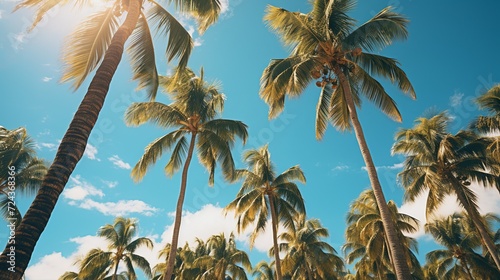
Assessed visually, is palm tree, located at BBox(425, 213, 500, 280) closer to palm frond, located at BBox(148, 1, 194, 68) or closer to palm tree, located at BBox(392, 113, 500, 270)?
palm tree, located at BBox(392, 113, 500, 270)

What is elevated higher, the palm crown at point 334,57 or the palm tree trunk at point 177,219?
the palm crown at point 334,57

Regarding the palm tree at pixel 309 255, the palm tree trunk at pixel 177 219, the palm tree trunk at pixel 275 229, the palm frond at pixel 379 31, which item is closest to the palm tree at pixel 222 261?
the palm tree at pixel 309 255

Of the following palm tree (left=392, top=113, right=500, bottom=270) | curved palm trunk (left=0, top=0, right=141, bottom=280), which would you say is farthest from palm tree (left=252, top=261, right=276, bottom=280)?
curved palm trunk (left=0, top=0, right=141, bottom=280)

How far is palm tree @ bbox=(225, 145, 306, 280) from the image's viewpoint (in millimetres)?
19906

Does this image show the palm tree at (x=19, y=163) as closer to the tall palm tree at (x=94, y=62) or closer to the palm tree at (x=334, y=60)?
the tall palm tree at (x=94, y=62)

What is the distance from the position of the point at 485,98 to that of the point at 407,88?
683 centimetres

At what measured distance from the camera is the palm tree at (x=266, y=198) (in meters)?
19.9

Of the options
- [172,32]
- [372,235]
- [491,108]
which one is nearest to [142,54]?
[172,32]

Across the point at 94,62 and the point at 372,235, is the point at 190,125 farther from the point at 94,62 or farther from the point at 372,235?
the point at 372,235

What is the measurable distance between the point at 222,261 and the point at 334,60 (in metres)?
20.6

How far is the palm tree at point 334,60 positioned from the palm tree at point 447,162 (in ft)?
23.8

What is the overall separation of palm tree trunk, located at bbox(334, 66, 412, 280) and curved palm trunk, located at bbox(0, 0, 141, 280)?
7680mm

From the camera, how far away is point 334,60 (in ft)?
37.8

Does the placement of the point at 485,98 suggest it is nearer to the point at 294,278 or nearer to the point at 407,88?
the point at 407,88
